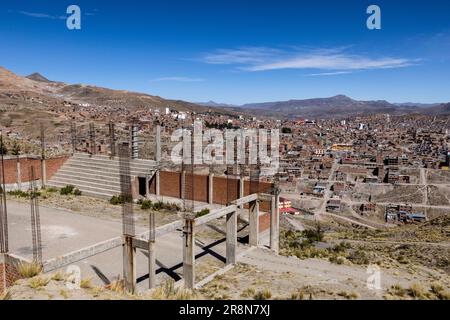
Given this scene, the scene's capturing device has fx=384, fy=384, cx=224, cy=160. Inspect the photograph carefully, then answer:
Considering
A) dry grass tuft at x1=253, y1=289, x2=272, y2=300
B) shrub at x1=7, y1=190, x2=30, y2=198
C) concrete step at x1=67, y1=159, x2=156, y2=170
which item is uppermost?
concrete step at x1=67, y1=159, x2=156, y2=170

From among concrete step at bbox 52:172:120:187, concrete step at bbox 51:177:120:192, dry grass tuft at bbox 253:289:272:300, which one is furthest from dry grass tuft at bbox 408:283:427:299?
concrete step at bbox 52:172:120:187

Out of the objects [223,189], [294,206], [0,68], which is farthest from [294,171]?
[0,68]

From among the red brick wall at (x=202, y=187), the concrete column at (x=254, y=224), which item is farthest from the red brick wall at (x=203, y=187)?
the concrete column at (x=254, y=224)

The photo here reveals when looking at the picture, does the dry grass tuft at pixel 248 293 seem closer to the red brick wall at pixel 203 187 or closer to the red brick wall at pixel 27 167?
the red brick wall at pixel 203 187

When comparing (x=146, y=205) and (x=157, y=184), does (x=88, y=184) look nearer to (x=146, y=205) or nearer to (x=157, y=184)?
(x=157, y=184)

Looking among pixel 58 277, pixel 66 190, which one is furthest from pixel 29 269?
pixel 66 190

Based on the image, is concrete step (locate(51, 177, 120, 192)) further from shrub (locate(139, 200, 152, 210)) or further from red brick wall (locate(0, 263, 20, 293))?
red brick wall (locate(0, 263, 20, 293))
